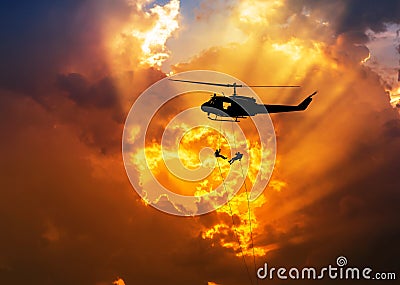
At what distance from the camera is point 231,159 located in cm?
9012

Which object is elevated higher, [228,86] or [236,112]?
[228,86]

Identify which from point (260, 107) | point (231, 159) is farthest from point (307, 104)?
point (231, 159)

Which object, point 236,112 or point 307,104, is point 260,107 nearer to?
point 236,112

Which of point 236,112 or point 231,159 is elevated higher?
point 236,112

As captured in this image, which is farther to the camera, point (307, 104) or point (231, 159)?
point (307, 104)

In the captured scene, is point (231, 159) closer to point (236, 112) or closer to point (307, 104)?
point (236, 112)

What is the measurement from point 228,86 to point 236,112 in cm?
625

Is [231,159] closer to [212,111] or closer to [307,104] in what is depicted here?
[212,111]

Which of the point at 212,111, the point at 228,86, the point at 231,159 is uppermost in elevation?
the point at 228,86

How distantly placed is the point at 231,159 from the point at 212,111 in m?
8.38

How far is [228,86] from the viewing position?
94125mm

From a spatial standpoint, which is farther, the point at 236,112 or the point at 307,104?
the point at 307,104

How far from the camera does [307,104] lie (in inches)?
3910

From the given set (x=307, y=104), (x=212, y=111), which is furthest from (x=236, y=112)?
(x=307, y=104)
